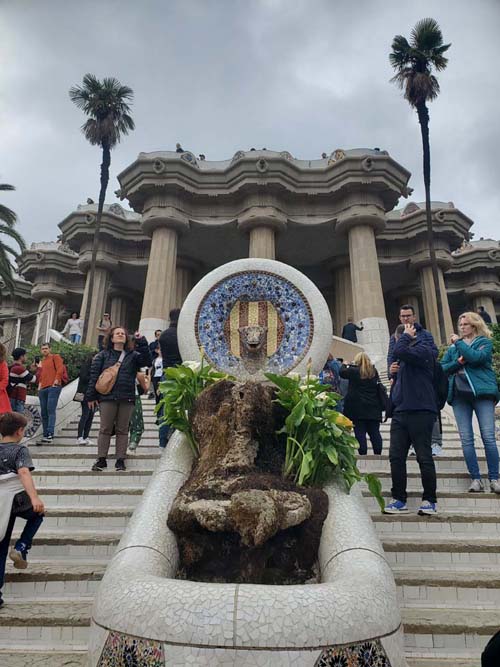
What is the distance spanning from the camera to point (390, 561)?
13.3ft

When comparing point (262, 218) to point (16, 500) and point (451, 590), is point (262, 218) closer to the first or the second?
point (16, 500)

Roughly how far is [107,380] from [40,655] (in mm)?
3284

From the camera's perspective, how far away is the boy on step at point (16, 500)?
11.5 ft

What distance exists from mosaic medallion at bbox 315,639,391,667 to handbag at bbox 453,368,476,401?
12.8 feet

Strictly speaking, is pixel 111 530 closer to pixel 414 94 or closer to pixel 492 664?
pixel 492 664

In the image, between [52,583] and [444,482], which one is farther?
[444,482]

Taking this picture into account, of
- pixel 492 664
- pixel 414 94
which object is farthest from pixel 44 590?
pixel 414 94

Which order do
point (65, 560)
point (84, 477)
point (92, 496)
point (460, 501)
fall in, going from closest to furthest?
point (65, 560) < point (460, 501) < point (92, 496) < point (84, 477)

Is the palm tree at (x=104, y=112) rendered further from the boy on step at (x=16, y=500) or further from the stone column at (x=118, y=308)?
the boy on step at (x=16, y=500)

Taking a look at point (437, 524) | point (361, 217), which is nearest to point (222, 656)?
point (437, 524)

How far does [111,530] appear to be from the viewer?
4.68 meters

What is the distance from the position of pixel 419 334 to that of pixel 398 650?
3.43 metres

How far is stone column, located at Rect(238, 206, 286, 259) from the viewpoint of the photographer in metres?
20.5

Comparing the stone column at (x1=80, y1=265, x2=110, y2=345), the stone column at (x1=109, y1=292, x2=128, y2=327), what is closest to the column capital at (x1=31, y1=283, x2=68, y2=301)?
the stone column at (x1=109, y1=292, x2=128, y2=327)
